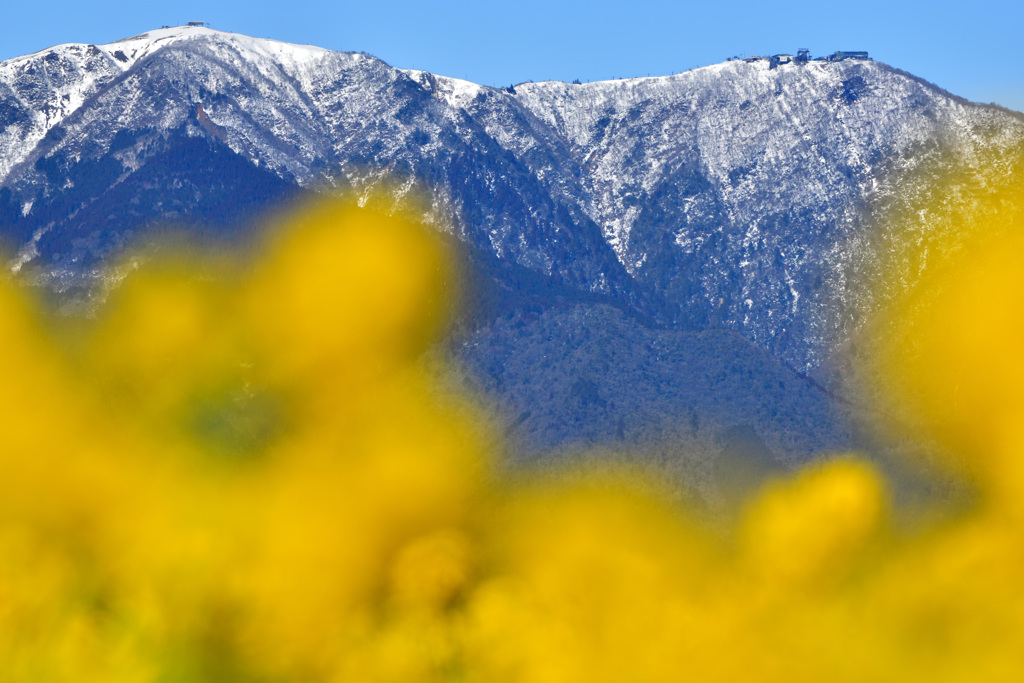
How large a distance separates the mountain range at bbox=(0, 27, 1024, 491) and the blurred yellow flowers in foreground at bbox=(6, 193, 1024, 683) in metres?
40.9

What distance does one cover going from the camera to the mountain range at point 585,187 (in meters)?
140

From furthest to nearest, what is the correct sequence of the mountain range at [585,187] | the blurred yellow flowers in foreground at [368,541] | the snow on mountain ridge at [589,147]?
the snow on mountain ridge at [589,147], the mountain range at [585,187], the blurred yellow flowers in foreground at [368,541]

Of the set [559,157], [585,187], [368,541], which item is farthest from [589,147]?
[368,541]

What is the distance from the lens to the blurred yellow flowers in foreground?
63688 mm

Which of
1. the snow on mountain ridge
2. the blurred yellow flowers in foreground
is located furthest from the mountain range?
the blurred yellow flowers in foreground

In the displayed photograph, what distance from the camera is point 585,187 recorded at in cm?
18725

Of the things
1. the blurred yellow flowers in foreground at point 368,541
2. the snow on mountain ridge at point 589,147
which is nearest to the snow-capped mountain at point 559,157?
the snow on mountain ridge at point 589,147

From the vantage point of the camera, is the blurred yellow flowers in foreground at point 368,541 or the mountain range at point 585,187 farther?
the mountain range at point 585,187

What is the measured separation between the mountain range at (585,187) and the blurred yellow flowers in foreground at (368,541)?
40945 mm

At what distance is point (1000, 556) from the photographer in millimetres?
73312

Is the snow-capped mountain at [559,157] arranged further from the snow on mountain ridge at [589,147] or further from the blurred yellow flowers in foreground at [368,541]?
the blurred yellow flowers in foreground at [368,541]

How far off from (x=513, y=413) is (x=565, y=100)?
82.2m

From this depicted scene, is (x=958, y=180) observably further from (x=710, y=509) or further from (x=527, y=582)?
(x=527, y=582)

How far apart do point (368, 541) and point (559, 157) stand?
12470cm
